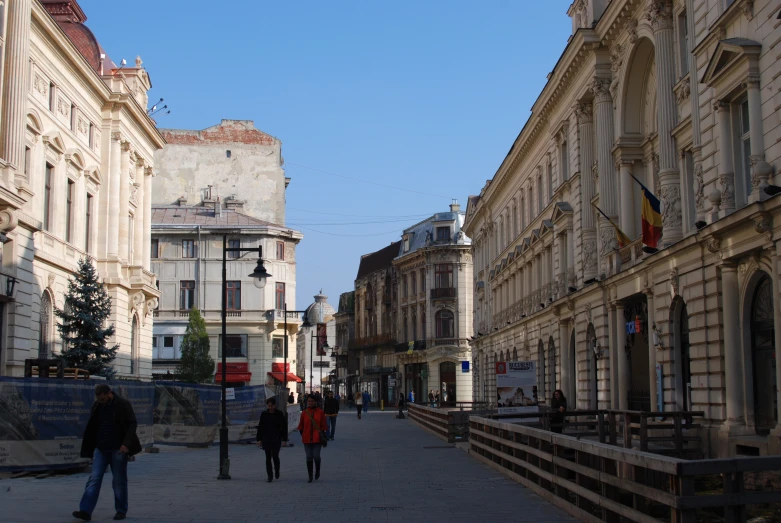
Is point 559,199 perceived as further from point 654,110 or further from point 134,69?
point 134,69

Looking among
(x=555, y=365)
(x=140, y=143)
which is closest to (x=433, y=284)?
(x=140, y=143)

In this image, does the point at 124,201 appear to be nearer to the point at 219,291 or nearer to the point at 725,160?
the point at 219,291

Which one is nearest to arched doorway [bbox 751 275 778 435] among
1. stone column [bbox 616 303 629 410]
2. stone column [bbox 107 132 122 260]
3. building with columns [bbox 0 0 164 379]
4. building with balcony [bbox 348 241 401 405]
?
stone column [bbox 616 303 629 410]

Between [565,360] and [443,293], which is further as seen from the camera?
[443,293]

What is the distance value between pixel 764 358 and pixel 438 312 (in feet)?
215

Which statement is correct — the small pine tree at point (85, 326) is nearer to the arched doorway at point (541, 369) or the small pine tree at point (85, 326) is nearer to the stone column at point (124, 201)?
the stone column at point (124, 201)

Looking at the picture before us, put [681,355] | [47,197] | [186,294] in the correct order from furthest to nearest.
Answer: [186,294] → [47,197] → [681,355]

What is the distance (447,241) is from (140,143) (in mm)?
39831

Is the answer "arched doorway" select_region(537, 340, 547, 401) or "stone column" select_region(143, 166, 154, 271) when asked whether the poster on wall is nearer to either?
"arched doorway" select_region(537, 340, 547, 401)

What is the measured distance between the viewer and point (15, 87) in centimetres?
2920

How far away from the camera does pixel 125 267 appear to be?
4600cm

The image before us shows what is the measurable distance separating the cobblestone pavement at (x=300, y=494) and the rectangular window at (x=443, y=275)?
196ft

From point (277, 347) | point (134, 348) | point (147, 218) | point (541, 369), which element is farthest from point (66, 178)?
point (277, 347)

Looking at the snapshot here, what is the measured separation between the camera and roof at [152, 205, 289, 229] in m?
68.6
